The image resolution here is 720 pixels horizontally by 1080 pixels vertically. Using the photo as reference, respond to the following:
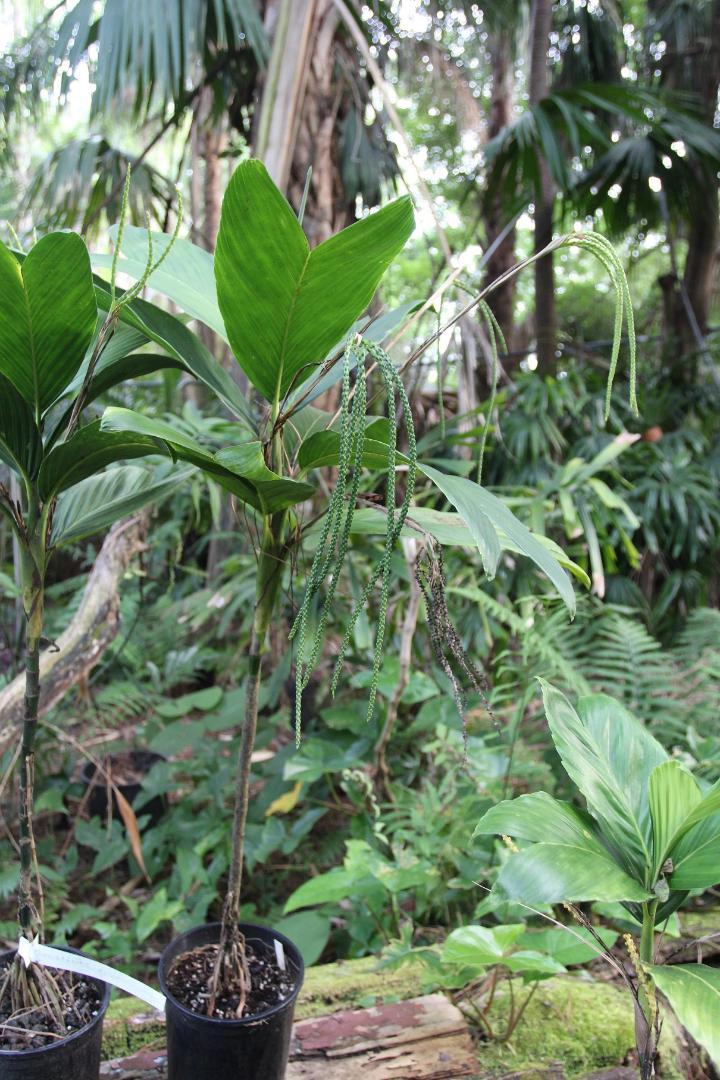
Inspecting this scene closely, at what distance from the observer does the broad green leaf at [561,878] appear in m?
0.79

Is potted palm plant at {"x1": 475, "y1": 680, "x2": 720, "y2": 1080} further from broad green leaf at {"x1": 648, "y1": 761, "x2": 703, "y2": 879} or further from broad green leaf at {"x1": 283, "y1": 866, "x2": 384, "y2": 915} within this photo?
broad green leaf at {"x1": 283, "y1": 866, "x2": 384, "y2": 915}

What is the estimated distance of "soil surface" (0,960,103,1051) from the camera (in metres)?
1.01

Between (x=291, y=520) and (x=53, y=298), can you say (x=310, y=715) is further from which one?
(x=53, y=298)

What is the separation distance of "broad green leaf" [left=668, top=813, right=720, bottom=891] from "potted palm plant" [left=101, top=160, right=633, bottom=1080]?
13.9 inches

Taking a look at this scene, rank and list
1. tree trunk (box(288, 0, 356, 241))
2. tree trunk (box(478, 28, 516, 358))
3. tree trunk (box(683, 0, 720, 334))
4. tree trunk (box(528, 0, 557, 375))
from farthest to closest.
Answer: tree trunk (box(478, 28, 516, 358)) → tree trunk (box(683, 0, 720, 334)) → tree trunk (box(528, 0, 557, 375)) → tree trunk (box(288, 0, 356, 241))

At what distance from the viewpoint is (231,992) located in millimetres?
1121

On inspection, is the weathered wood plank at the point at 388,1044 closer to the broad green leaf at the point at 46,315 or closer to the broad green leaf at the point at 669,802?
the broad green leaf at the point at 669,802

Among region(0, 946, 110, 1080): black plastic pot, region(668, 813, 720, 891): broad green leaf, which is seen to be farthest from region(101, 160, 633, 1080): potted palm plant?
region(668, 813, 720, 891): broad green leaf

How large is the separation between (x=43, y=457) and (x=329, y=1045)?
1063mm

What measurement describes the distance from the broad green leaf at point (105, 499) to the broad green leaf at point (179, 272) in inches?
9.5

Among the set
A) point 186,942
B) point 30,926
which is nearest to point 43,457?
point 30,926

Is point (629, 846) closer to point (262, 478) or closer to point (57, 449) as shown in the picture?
point (262, 478)

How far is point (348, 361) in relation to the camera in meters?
0.69

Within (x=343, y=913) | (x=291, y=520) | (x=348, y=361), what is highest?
(x=348, y=361)
